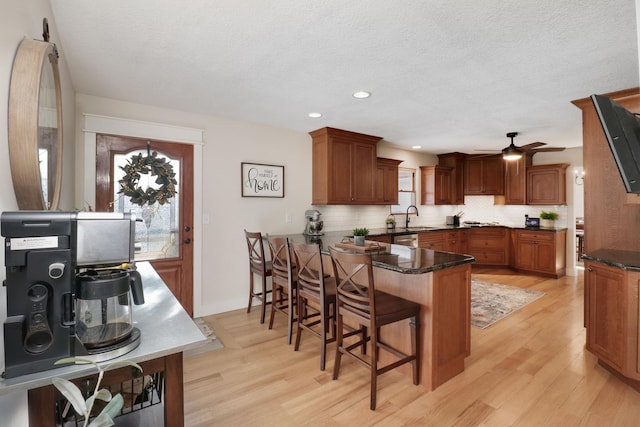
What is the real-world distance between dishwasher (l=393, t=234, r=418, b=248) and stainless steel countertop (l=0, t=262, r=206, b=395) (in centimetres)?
378

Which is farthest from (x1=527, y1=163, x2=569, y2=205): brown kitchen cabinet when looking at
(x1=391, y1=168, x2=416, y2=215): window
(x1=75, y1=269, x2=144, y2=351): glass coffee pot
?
(x1=75, y1=269, x2=144, y2=351): glass coffee pot

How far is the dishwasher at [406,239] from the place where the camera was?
15.9ft

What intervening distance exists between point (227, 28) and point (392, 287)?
2213 millimetres

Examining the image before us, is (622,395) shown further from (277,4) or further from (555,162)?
(555,162)

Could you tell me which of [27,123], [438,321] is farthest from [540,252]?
[27,123]

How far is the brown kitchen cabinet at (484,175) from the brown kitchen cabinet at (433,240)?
1461 mm

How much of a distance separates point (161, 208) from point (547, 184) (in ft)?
21.4

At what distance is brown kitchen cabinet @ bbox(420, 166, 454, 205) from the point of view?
6.11 m

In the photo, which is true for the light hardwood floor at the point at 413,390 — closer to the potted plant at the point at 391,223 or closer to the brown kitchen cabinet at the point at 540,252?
the potted plant at the point at 391,223

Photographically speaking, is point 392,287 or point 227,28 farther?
point 392,287

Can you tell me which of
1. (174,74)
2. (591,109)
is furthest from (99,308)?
(591,109)

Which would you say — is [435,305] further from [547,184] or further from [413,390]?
[547,184]

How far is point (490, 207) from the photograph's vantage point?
681 cm

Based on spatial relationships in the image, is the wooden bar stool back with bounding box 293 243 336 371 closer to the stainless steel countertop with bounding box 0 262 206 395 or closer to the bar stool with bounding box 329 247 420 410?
the bar stool with bounding box 329 247 420 410
